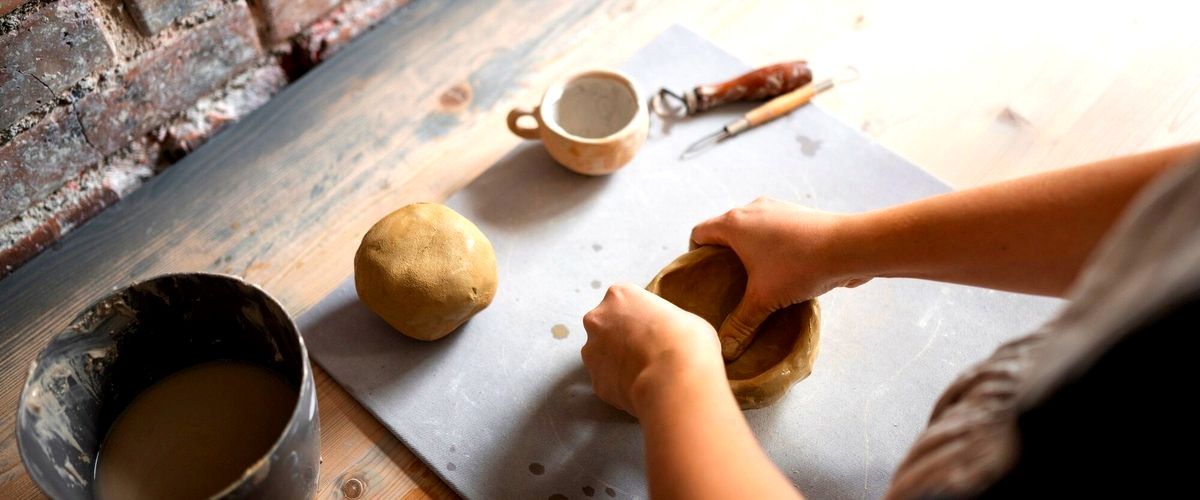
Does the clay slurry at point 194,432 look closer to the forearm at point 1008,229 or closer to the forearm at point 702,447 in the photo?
the forearm at point 702,447

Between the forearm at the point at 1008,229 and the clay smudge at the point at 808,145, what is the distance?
0.32 metres

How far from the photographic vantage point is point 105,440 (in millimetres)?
781

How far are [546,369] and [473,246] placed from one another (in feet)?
0.51

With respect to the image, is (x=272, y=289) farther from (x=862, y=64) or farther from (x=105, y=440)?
(x=862, y=64)

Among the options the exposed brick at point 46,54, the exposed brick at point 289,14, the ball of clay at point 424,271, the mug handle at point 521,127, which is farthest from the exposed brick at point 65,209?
the mug handle at point 521,127

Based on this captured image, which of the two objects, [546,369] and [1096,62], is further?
[1096,62]

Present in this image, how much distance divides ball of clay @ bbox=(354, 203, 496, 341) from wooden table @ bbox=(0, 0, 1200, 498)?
12 centimetres

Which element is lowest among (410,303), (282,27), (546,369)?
(546,369)

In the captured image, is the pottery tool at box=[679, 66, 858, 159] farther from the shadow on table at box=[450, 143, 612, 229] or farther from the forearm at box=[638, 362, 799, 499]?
the forearm at box=[638, 362, 799, 499]

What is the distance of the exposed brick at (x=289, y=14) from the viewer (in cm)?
109

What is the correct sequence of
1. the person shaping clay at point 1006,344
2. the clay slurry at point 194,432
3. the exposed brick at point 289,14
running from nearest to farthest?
the person shaping clay at point 1006,344 → the clay slurry at point 194,432 → the exposed brick at point 289,14

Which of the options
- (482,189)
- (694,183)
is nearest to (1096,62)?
(694,183)

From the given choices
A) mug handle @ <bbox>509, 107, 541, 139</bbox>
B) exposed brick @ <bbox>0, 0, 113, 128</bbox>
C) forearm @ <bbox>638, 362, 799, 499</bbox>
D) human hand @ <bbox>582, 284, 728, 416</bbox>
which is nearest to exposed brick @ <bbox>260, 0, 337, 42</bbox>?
exposed brick @ <bbox>0, 0, 113, 128</bbox>

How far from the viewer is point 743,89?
1.15 meters
